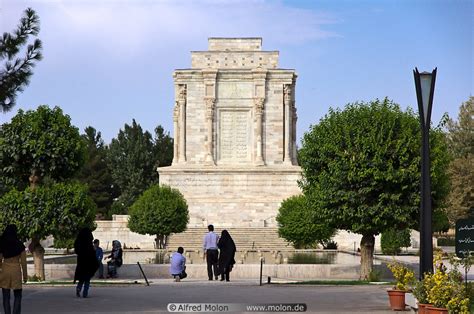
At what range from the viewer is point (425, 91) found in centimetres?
1872

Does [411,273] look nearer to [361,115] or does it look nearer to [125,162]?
[361,115]

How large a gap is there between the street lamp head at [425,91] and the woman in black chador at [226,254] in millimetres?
10979

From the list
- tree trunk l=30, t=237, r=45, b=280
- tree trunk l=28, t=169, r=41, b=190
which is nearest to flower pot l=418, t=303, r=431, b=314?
tree trunk l=30, t=237, r=45, b=280

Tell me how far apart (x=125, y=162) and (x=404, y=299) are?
7495 cm

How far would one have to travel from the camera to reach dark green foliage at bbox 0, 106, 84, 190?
30.7m

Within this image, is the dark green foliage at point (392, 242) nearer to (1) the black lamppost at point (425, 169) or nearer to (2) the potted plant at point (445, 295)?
(1) the black lamppost at point (425, 169)

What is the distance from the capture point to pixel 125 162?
9275 centimetres

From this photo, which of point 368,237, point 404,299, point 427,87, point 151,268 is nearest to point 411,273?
point 404,299

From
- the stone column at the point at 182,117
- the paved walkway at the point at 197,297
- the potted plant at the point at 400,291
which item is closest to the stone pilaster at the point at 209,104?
the stone column at the point at 182,117

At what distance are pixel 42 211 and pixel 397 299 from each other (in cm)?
1437

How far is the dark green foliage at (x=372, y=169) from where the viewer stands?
29.6m

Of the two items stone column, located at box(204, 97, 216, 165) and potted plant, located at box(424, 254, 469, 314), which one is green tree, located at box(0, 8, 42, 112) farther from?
stone column, located at box(204, 97, 216, 165)

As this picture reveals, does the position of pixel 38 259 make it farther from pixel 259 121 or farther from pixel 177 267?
pixel 259 121

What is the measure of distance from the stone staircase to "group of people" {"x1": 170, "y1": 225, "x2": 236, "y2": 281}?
28.0 meters
